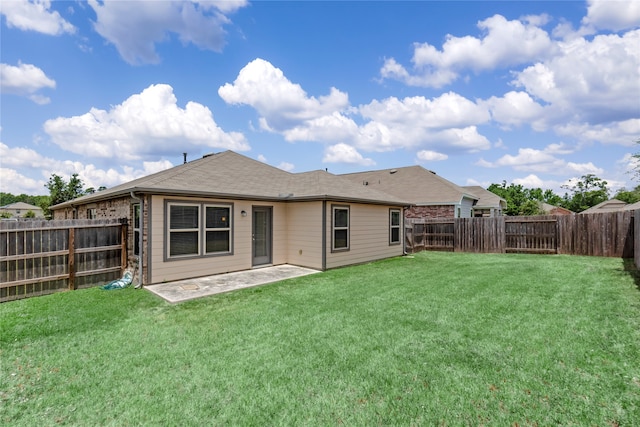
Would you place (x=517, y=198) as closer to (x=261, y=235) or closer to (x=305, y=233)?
(x=305, y=233)

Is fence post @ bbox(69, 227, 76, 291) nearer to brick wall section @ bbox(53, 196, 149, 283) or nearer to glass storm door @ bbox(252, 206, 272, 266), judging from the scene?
brick wall section @ bbox(53, 196, 149, 283)

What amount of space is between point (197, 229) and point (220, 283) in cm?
168

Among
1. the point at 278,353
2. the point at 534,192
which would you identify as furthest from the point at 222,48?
the point at 534,192

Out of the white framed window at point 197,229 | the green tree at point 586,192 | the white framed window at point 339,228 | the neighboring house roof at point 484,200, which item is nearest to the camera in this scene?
the white framed window at point 197,229

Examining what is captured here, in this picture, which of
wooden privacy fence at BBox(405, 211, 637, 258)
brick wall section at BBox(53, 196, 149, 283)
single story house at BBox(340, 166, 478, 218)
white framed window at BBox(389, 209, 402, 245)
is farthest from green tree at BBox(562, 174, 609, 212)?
brick wall section at BBox(53, 196, 149, 283)

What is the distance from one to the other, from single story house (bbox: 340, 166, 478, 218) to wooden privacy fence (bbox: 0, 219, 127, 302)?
14.1 metres

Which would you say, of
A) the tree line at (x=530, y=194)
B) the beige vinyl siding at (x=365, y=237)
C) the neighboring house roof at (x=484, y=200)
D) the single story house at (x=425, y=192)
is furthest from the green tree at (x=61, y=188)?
the neighboring house roof at (x=484, y=200)

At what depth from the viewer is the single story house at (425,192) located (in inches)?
716

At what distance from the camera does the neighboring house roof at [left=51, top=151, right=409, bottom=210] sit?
8.02 metres

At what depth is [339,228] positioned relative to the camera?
33.9ft

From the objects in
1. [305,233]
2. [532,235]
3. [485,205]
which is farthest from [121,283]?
[485,205]

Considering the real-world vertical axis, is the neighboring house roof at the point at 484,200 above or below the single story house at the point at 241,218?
above

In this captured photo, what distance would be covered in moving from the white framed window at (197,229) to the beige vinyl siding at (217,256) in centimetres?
14

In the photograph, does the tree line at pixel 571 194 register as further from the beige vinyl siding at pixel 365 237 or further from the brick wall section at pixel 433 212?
the beige vinyl siding at pixel 365 237
